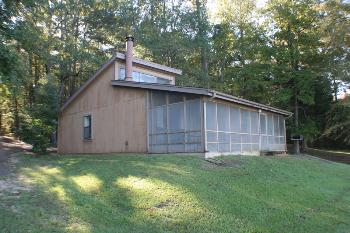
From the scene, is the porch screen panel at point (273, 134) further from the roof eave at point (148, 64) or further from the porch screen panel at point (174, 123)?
the porch screen panel at point (174, 123)

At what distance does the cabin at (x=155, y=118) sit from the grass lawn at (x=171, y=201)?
9.04 ft

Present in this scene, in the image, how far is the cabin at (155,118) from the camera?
14.9 m

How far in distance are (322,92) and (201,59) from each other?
37.7ft

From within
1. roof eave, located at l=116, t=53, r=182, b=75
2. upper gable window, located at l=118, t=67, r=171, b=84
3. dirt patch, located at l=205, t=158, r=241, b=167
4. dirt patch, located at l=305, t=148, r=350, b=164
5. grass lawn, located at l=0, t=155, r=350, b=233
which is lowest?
dirt patch, located at l=305, t=148, r=350, b=164

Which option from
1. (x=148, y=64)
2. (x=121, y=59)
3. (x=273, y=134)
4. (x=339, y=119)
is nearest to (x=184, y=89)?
(x=121, y=59)

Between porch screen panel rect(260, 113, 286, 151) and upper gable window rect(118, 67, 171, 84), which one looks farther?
porch screen panel rect(260, 113, 286, 151)

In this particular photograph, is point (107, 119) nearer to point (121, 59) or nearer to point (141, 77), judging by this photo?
point (141, 77)

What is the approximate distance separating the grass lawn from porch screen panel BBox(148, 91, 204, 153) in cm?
226

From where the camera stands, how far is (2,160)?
15844mm

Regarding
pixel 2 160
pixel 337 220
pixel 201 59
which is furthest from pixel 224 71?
pixel 337 220

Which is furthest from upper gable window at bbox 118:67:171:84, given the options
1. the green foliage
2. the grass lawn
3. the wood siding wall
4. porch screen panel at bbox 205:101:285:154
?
the green foliage

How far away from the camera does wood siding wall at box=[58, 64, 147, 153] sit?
16.7 meters

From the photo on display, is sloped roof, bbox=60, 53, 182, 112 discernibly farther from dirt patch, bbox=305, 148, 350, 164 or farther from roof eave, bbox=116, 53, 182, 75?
dirt patch, bbox=305, 148, 350, 164

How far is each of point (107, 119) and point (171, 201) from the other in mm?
11105
